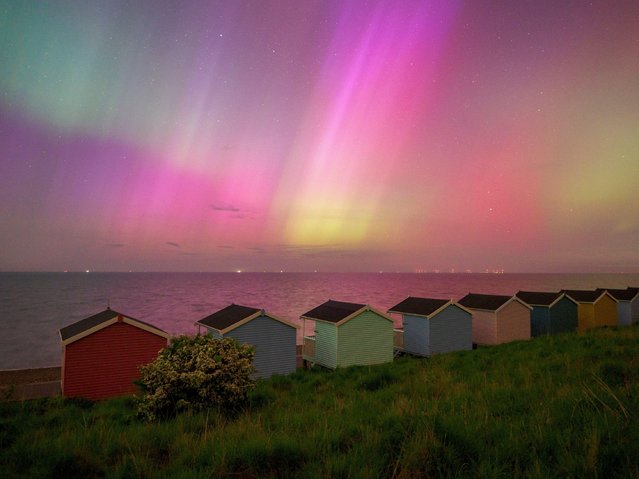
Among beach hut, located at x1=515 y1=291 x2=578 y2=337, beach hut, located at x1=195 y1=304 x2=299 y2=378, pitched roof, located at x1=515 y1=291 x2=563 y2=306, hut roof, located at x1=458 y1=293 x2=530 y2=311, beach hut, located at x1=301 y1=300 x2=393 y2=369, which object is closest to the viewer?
beach hut, located at x1=195 y1=304 x2=299 y2=378

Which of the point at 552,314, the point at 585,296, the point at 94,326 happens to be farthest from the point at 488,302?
the point at 94,326

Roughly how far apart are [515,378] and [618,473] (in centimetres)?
673

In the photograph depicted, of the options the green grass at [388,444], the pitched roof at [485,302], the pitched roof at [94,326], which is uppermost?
the pitched roof at [485,302]

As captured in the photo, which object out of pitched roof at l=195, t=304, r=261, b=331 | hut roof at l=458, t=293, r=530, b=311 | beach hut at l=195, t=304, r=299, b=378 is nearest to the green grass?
beach hut at l=195, t=304, r=299, b=378

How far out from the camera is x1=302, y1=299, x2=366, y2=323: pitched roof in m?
28.7

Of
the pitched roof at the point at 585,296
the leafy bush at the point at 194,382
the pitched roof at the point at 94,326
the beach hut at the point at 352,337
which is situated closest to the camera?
the leafy bush at the point at 194,382

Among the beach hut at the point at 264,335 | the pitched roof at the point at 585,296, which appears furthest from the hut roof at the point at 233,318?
the pitched roof at the point at 585,296

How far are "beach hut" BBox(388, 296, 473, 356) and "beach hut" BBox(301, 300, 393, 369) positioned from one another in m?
3.17

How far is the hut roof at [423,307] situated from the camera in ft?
104

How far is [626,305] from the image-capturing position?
42.9 m

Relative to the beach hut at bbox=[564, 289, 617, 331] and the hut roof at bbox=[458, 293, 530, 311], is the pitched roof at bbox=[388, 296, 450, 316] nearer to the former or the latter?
the hut roof at bbox=[458, 293, 530, 311]

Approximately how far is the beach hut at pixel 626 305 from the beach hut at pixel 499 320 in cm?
1428

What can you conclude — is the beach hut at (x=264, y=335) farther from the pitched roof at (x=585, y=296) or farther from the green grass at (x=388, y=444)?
the pitched roof at (x=585, y=296)

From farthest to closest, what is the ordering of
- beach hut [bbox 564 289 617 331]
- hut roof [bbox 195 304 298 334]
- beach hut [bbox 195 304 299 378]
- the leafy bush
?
beach hut [bbox 564 289 617 331]
beach hut [bbox 195 304 299 378]
hut roof [bbox 195 304 298 334]
the leafy bush
